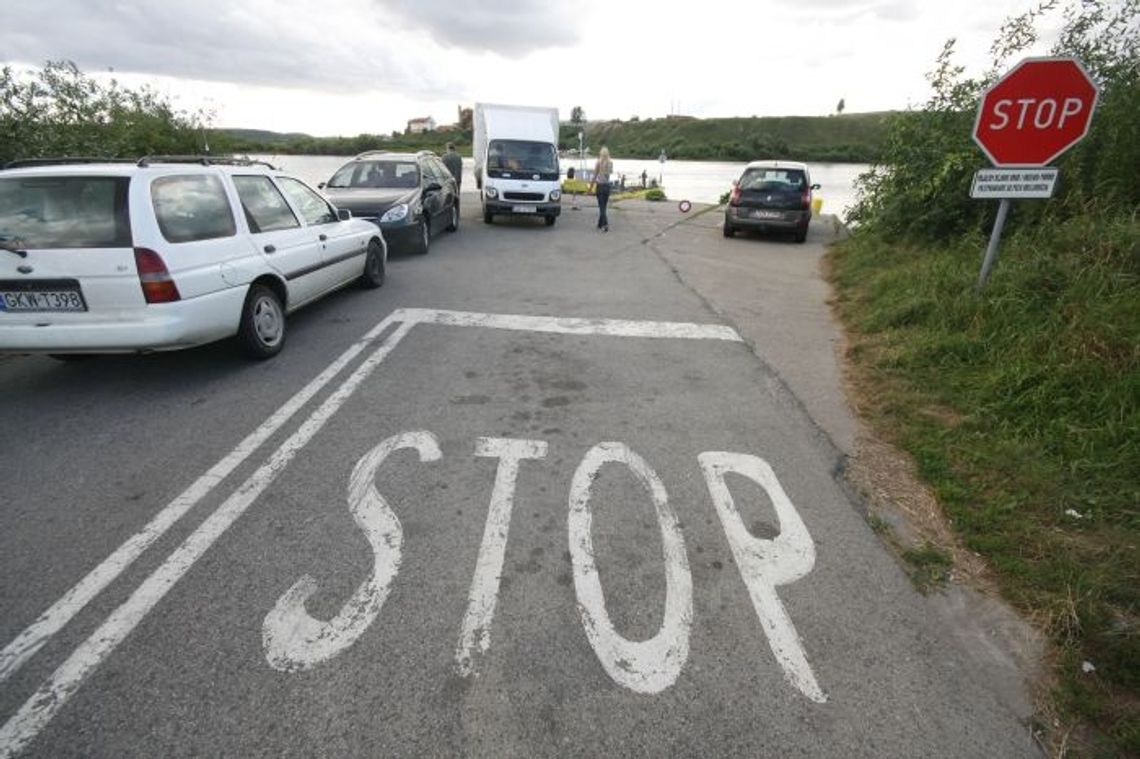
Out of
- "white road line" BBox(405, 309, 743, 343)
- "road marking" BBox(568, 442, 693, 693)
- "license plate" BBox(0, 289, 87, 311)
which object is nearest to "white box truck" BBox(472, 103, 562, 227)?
"white road line" BBox(405, 309, 743, 343)

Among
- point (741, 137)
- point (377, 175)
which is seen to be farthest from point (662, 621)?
point (741, 137)

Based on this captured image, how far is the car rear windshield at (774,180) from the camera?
502 inches

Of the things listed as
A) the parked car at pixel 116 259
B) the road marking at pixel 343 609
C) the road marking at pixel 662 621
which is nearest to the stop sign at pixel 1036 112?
the road marking at pixel 662 621

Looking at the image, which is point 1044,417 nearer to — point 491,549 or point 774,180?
point 491,549

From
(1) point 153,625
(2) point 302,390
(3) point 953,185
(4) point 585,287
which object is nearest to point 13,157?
(2) point 302,390

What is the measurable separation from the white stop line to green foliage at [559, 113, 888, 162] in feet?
264

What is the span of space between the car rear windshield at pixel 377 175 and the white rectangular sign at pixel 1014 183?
861cm

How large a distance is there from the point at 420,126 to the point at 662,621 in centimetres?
7819

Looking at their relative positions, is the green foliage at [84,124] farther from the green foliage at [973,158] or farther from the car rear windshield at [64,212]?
the green foliage at [973,158]

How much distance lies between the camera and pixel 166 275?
412 centimetres

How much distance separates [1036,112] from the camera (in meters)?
5.08

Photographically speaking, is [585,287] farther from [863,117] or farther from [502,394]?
[863,117]

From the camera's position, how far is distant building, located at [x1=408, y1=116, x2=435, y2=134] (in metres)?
68.8

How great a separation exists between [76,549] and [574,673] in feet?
8.14
